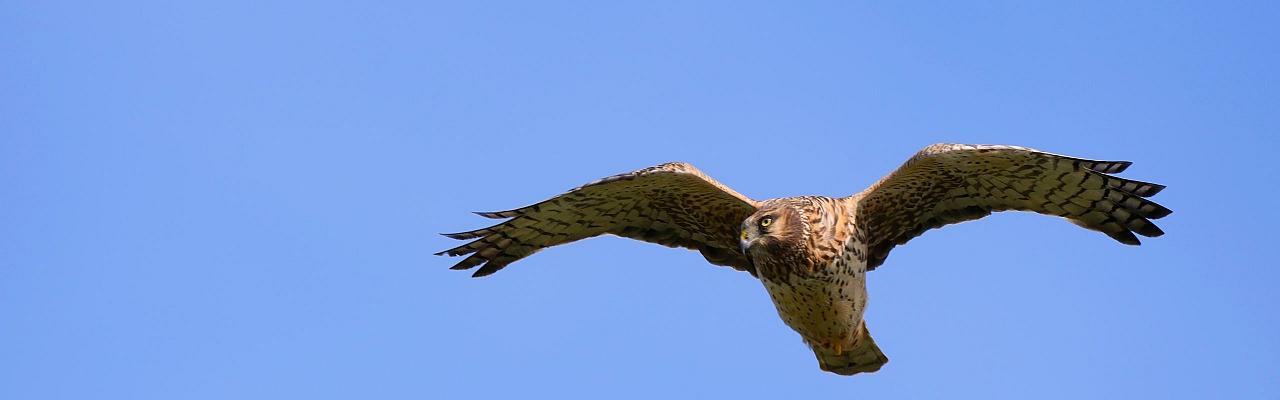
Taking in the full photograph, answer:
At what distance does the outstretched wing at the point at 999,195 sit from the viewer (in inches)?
444

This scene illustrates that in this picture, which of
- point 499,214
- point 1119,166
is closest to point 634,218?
point 499,214

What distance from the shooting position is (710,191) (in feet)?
38.4

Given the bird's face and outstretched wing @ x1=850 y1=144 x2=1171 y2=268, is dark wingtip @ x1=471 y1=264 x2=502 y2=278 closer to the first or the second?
the bird's face

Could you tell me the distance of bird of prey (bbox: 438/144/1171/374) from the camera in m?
11.1

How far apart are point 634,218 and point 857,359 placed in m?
1.77

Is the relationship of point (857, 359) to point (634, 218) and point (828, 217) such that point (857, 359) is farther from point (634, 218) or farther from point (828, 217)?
point (634, 218)

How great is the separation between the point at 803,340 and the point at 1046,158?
200 centimetres

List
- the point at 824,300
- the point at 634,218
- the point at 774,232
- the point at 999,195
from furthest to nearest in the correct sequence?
the point at 634,218 < the point at 999,195 < the point at 824,300 < the point at 774,232

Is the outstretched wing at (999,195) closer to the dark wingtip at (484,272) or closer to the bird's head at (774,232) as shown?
the bird's head at (774,232)

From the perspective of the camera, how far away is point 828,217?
11.2 m

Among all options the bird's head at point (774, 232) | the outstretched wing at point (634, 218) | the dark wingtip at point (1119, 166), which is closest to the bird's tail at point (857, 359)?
the outstretched wing at point (634, 218)

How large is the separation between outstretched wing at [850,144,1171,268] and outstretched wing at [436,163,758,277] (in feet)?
2.90

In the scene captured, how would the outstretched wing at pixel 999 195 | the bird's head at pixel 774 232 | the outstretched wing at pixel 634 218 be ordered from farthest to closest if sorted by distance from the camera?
the outstretched wing at pixel 634 218, the outstretched wing at pixel 999 195, the bird's head at pixel 774 232

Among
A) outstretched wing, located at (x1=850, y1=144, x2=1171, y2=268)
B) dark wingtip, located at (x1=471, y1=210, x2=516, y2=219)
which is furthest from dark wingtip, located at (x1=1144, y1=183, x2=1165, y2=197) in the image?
dark wingtip, located at (x1=471, y1=210, x2=516, y2=219)
